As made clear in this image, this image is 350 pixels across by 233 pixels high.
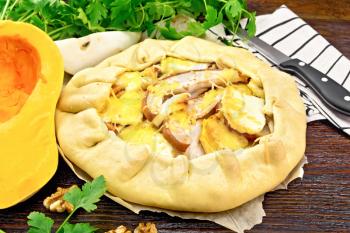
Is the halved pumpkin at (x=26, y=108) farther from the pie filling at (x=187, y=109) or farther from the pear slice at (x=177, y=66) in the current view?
the pear slice at (x=177, y=66)

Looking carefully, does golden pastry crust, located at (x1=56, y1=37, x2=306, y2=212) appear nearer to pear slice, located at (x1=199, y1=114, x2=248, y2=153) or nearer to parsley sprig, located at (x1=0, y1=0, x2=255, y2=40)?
pear slice, located at (x1=199, y1=114, x2=248, y2=153)

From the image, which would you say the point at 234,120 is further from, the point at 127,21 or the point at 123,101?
the point at 127,21

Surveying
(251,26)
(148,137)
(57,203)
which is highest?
(251,26)

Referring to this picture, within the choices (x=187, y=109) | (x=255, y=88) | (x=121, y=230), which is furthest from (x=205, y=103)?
(x=121, y=230)

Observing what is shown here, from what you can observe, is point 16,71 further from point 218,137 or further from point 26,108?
point 218,137

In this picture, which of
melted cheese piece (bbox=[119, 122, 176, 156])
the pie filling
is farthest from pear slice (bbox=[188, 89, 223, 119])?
melted cheese piece (bbox=[119, 122, 176, 156])
